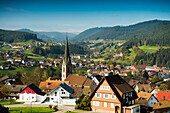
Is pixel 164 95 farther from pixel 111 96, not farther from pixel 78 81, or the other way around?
pixel 78 81

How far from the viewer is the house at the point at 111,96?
1468 inches

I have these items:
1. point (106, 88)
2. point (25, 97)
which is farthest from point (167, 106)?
point (25, 97)

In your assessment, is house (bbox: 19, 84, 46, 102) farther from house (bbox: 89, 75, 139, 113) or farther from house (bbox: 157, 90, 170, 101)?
house (bbox: 157, 90, 170, 101)

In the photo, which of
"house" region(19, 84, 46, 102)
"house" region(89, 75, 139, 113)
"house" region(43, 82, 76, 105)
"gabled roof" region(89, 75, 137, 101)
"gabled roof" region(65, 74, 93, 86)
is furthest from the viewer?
"gabled roof" region(65, 74, 93, 86)

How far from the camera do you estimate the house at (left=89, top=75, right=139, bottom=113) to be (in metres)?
37.3

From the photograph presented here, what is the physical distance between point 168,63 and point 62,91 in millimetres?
155693

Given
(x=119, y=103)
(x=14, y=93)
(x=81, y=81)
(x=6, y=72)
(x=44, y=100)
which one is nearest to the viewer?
(x=119, y=103)

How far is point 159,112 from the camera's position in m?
38.6

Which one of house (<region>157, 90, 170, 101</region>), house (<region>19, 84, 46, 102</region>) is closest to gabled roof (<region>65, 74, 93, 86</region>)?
house (<region>19, 84, 46, 102</region>)

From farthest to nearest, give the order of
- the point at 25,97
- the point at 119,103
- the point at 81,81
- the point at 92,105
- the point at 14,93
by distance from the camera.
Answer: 1. the point at 81,81
2. the point at 14,93
3. the point at 25,97
4. the point at 92,105
5. the point at 119,103

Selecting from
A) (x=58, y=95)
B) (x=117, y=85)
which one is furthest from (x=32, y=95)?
(x=117, y=85)

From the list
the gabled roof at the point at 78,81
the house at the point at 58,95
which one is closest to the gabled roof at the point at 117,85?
the house at the point at 58,95

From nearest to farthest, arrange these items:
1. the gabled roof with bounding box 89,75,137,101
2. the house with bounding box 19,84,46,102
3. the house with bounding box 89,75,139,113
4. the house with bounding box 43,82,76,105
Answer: the house with bounding box 89,75,139,113, the gabled roof with bounding box 89,75,137,101, the house with bounding box 43,82,76,105, the house with bounding box 19,84,46,102

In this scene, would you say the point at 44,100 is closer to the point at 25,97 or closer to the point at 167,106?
the point at 25,97
